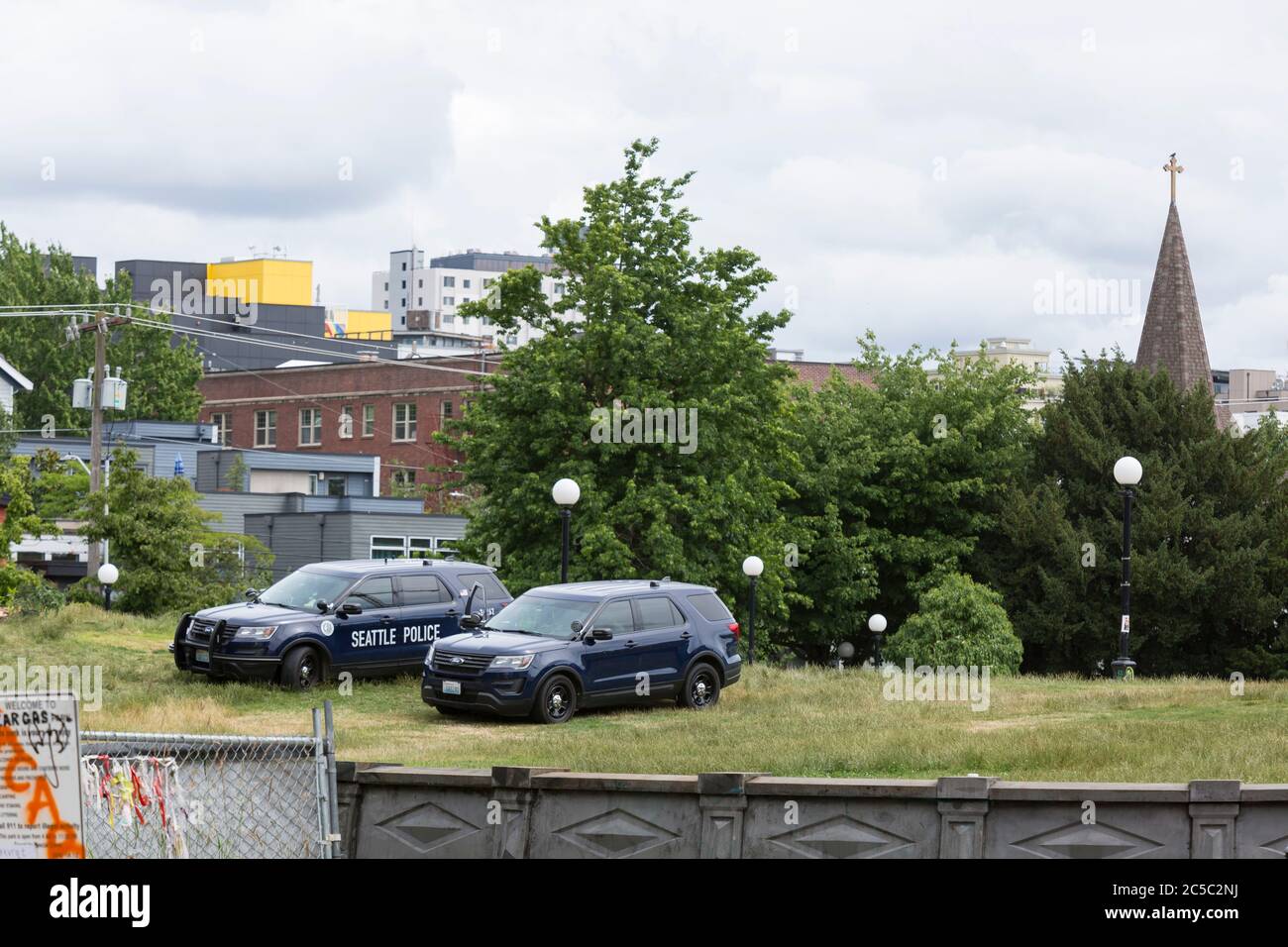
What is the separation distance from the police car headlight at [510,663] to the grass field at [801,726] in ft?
2.18

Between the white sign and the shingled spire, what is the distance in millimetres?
63671

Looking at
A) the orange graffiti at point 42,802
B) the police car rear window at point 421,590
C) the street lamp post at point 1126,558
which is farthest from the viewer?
the street lamp post at point 1126,558

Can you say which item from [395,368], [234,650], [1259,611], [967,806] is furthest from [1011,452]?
[395,368]

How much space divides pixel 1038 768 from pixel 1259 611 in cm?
3445

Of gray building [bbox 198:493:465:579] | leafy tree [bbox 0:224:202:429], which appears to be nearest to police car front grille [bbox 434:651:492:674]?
gray building [bbox 198:493:465:579]

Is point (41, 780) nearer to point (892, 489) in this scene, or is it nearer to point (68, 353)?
point (892, 489)

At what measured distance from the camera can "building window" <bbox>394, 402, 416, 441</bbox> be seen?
87688mm

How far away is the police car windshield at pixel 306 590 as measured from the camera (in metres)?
22.5

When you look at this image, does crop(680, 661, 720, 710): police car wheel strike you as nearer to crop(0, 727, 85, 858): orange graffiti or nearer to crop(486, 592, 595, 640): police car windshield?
crop(486, 592, 595, 640): police car windshield

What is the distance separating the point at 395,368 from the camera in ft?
289
